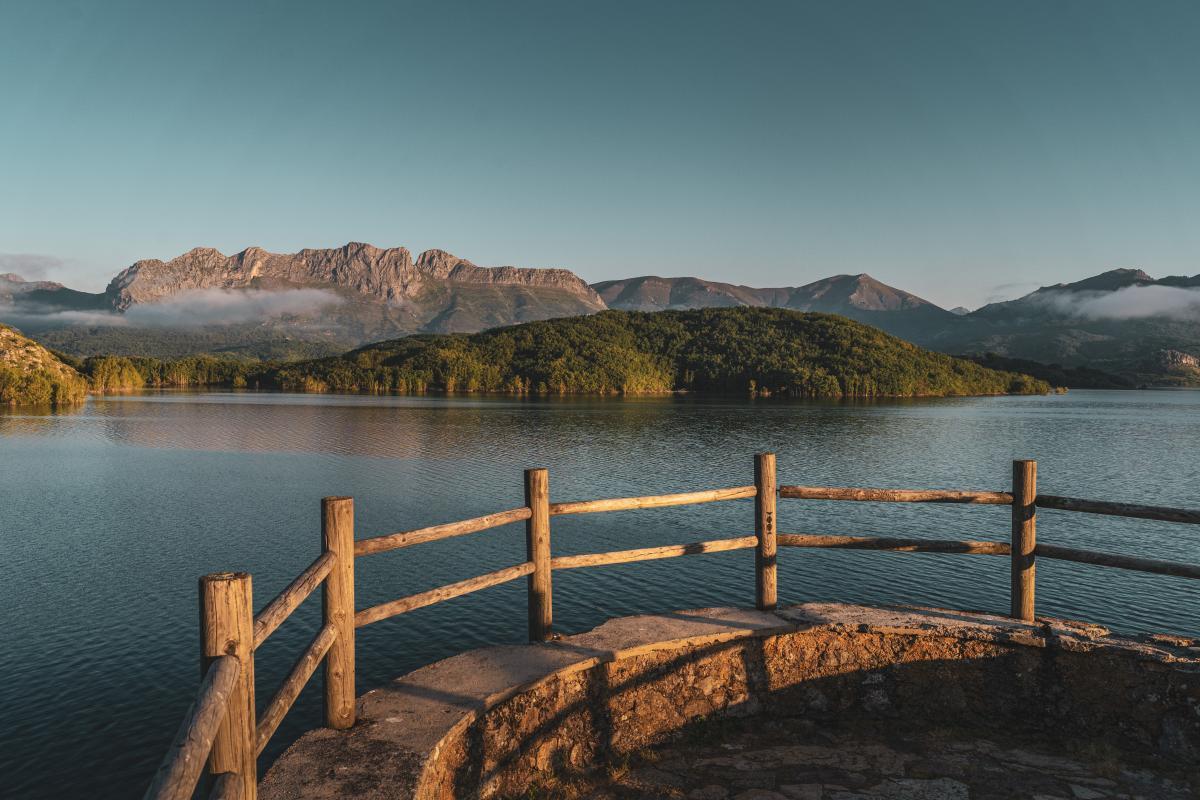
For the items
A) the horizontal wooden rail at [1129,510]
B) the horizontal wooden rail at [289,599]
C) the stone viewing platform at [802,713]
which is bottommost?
the stone viewing platform at [802,713]

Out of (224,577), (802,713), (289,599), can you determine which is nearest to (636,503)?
(802,713)

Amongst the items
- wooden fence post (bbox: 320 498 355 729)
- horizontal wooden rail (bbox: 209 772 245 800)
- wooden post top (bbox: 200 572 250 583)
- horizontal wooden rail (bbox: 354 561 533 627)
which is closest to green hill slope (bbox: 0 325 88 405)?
horizontal wooden rail (bbox: 354 561 533 627)

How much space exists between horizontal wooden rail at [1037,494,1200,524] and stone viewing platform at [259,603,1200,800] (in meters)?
1.29

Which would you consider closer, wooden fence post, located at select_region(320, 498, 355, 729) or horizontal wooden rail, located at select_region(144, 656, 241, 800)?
horizontal wooden rail, located at select_region(144, 656, 241, 800)

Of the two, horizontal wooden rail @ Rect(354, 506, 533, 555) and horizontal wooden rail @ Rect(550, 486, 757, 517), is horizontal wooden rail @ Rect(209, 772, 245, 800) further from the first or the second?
horizontal wooden rail @ Rect(550, 486, 757, 517)

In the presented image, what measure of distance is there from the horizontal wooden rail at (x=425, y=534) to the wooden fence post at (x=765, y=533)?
113 inches

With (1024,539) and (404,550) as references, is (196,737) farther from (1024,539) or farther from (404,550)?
(404,550)

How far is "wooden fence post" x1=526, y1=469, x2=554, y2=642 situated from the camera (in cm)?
756

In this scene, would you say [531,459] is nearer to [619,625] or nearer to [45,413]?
[619,625]

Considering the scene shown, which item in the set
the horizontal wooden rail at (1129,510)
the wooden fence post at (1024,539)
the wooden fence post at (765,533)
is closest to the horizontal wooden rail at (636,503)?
the wooden fence post at (765,533)

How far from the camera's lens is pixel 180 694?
39.8ft

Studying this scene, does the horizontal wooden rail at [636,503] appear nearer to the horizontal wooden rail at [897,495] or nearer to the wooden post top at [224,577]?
the horizontal wooden rail at [897,495]

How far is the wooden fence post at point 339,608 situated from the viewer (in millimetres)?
5633

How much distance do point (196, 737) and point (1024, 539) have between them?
875cm
